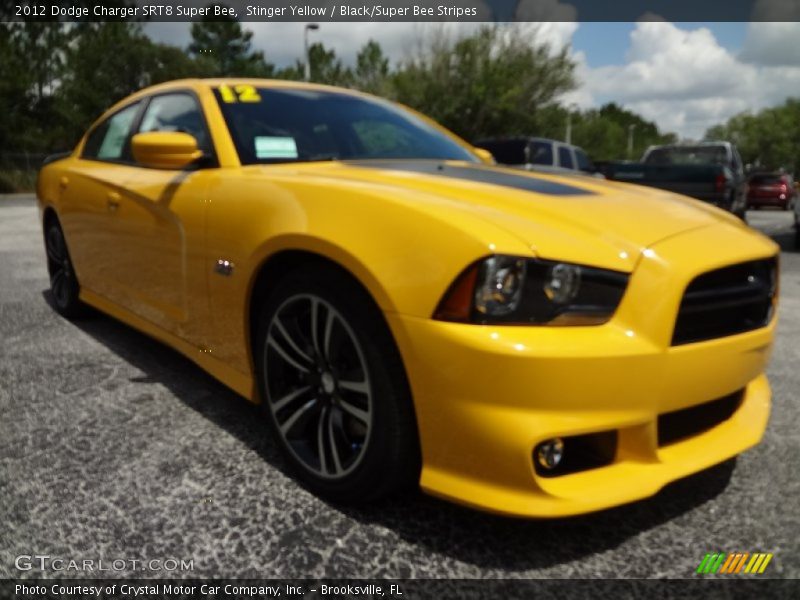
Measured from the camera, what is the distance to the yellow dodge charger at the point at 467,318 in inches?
68.1

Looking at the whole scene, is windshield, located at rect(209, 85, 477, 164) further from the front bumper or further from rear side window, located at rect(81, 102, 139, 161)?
the front bumper

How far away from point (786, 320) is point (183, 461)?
177 inches

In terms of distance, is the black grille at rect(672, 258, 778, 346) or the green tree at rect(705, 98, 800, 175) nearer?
the black grille at rect(672, 258, 778, 346)

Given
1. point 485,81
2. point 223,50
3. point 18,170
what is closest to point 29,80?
point 18,170

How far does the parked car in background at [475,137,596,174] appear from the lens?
38.8 feet

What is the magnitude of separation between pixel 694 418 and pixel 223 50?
32.9 meters

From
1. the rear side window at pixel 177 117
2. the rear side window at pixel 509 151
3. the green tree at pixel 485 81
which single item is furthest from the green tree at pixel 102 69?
the rear side window at pixel 177 117

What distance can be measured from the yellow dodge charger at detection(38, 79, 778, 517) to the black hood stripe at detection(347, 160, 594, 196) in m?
0.03

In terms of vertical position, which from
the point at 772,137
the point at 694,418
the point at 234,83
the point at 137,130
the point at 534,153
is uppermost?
the point at 772,137

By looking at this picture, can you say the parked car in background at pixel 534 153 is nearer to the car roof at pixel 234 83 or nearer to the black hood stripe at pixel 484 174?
the car roof at pixel 234 83

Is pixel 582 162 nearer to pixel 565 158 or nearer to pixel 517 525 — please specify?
pixel 565 158

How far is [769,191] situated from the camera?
2402cm

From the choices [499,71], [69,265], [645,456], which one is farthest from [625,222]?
[499,71]

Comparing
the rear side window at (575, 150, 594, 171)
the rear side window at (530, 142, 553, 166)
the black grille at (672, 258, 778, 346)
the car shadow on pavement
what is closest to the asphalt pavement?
the car shadow on pavement
